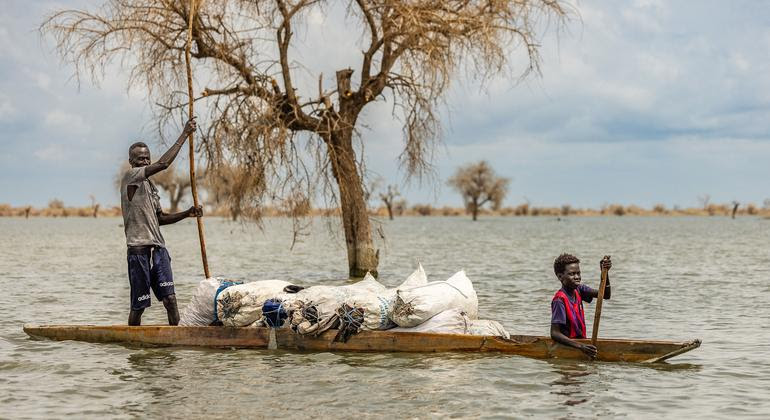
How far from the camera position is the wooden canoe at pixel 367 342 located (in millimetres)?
9000

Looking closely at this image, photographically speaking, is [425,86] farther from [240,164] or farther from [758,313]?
[758,313]

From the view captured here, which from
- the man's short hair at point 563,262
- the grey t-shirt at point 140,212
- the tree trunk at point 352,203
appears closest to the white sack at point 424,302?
the man's short hair at point 563,262

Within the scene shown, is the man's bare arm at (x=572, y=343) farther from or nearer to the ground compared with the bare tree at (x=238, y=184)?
nearer to the ground

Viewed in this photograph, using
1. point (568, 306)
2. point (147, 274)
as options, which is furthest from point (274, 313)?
point (568, 306)

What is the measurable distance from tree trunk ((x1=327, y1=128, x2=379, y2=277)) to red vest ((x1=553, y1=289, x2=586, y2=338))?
922 cm

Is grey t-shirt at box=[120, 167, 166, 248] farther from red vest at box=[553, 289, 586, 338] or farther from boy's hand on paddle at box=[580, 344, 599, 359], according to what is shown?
boy's hand on paddle at box=[580, 344, 599, 359]

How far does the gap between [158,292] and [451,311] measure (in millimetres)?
3249

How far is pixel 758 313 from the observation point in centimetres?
1455

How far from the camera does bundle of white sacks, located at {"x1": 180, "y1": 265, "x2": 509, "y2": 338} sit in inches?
381

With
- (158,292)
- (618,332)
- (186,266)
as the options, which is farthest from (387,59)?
(186,266)

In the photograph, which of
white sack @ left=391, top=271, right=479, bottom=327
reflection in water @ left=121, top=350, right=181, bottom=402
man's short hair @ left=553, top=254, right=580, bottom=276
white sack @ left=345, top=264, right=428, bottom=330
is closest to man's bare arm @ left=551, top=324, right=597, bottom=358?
man's short hair @ left=553, top=254, right=580, bottom=276

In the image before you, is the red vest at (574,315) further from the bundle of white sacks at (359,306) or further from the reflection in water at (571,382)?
the bundle of white sacks at (359,306)

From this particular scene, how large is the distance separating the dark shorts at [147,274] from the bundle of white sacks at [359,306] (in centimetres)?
43

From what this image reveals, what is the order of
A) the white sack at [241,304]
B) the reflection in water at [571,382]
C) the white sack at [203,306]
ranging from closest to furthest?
the reflection in water at [571,382]
the white sack at [241,304]
the white sack at [203,306]
